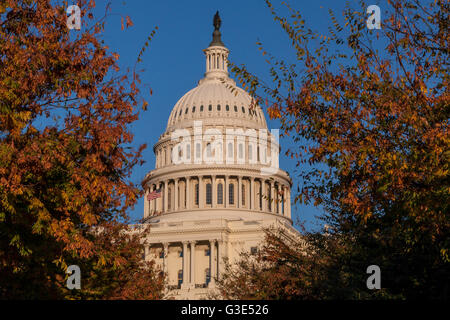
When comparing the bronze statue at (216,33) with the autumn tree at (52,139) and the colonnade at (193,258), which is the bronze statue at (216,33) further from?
the autumn tree at (52,139)

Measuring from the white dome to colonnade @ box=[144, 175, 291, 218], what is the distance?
36.7ft

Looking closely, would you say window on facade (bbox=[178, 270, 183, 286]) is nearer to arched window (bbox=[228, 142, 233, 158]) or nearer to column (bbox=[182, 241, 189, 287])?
column (bbox=[182, 241, 189, 287])

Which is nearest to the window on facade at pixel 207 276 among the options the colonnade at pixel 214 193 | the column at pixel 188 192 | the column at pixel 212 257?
the column at pixel 212 257

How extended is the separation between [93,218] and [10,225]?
2.17 metres

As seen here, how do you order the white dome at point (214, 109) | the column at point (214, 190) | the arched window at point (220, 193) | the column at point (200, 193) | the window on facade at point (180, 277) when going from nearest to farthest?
the window on facade at point (180, 277)
the column at point (200, 193)
the column at point (214, 190)
the arched window at point (220, 193)
the white dome at point (214, 109)

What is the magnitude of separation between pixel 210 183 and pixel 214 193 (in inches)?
108

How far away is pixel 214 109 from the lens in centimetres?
13988

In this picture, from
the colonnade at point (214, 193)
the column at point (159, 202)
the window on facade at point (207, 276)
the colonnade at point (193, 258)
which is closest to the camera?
the colonnade at point (193, 258)

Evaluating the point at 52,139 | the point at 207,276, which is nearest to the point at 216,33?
the point at 207,276

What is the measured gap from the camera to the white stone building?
112 m

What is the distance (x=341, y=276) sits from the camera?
2878 cm

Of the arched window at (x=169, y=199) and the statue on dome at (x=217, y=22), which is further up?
the statue on dome at (x=217, y=22)

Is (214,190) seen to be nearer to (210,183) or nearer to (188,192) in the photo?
(210,183)

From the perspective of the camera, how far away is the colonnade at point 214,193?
129375 mm
